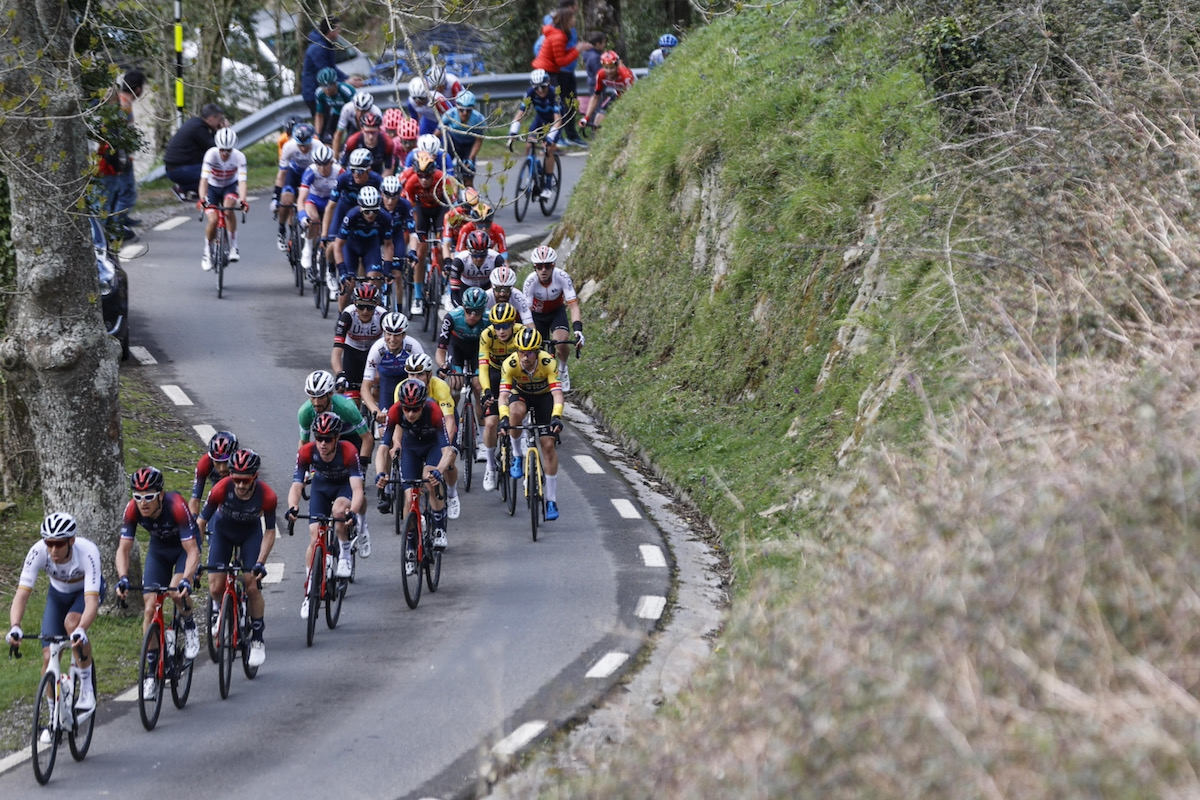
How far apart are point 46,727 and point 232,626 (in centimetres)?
167

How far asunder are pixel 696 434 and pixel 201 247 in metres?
11.8

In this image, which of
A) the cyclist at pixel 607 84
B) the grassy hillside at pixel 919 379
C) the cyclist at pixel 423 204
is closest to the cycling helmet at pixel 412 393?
the grassy hillside at pixel 919 379

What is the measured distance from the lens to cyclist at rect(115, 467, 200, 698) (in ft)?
34.7

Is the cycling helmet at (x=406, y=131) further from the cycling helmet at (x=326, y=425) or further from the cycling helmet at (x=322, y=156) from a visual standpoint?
the cycling helmet at (x=326, y=425)

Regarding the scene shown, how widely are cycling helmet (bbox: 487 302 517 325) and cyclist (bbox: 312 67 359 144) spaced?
10220mm

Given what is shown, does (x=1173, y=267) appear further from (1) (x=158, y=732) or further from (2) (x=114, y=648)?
(2) (x=114, y=648)

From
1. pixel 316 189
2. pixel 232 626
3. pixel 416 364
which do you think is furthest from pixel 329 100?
pixel 232 626

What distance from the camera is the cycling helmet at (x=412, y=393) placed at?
1280cm

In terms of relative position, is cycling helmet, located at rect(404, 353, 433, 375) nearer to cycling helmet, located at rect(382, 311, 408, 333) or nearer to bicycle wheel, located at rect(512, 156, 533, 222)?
cycling helmet, located at rect(382, 311, 408, 333)

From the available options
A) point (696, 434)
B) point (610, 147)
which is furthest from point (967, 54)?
point (610, 147)

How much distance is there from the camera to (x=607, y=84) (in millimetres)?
27609

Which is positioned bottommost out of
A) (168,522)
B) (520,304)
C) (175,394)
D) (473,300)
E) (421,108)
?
(175,394)

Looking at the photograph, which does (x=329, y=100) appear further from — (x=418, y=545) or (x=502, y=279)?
(x=418, y=545)

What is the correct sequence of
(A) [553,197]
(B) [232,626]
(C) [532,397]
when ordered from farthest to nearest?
(A) [553,197] → (C) [532,397] → (B) [232,626]
